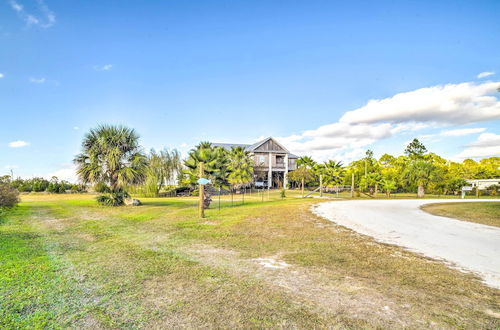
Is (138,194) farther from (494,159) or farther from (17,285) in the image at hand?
(494,159)

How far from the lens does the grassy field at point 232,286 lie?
11.3 feet

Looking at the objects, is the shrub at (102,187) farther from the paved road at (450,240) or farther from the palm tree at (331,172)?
the palm tree at (331,172)

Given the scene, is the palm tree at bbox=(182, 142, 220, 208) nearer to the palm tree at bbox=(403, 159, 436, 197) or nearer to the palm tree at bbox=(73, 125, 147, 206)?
the palm tree at bbox=(73, 125, 147, 206)

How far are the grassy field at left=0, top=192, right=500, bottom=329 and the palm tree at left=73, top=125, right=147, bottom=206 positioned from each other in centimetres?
1111

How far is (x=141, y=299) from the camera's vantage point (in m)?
4.01

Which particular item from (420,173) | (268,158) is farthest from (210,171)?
(420,173)

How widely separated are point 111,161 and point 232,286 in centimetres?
1710

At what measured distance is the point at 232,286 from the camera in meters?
4.52

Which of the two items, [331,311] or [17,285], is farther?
[17,285]

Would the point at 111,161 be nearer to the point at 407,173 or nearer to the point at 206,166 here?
the point at 206,166

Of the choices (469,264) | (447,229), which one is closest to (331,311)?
(469,264)

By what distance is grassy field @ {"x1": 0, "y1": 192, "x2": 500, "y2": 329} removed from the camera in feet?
11.3

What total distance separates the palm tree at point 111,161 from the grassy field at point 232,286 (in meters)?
11.1

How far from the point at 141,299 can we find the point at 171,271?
131cm
